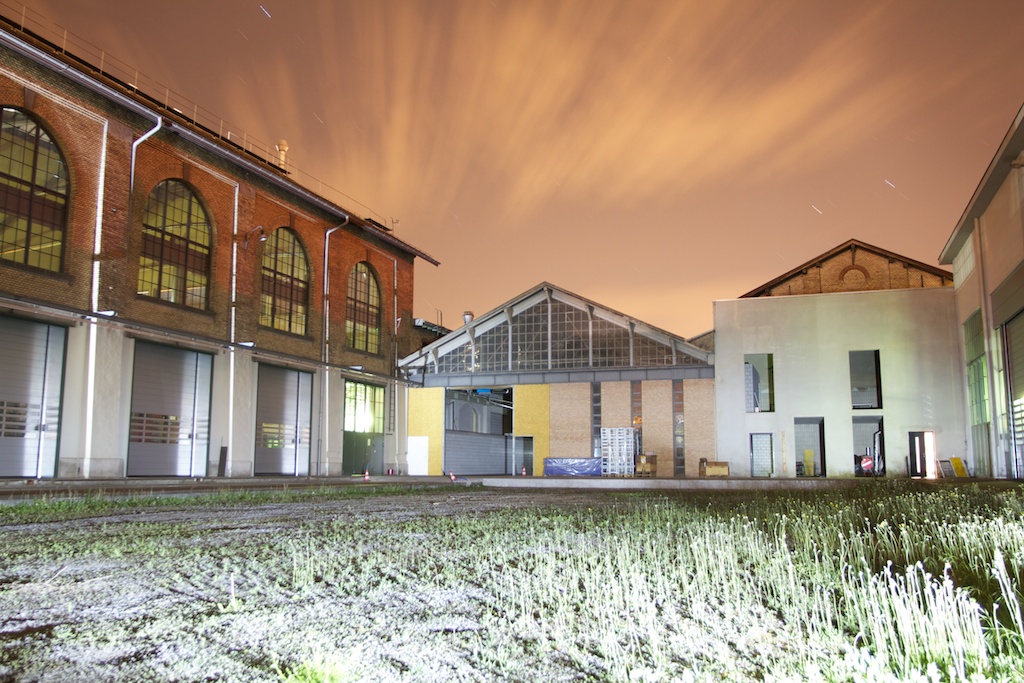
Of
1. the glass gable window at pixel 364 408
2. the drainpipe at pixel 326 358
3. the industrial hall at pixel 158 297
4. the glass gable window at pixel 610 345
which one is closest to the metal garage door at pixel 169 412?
the industrial hall at pixel 158 297

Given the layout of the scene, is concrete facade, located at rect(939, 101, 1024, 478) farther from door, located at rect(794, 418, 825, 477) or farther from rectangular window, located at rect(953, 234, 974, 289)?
door, located at rect(794, 418, 825, 477)

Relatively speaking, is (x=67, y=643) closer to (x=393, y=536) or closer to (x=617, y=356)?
(x=393, y=536)

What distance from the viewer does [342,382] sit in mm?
35344

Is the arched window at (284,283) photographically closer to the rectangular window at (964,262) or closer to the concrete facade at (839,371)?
→ the concrete facade at (839,371)

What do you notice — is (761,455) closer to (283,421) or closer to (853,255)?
(853,255)

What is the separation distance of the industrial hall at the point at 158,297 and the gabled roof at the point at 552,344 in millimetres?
4719

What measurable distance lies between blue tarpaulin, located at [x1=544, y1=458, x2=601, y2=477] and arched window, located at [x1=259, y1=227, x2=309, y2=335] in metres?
12.8

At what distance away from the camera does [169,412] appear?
26062 mm

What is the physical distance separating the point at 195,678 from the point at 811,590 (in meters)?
3.83

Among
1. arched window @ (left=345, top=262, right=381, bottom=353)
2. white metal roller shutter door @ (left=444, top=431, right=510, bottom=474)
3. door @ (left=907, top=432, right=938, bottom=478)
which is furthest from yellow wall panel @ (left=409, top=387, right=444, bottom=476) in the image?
door @ (left=907, top=432, right=938, bottom=478)

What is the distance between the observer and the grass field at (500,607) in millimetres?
3299

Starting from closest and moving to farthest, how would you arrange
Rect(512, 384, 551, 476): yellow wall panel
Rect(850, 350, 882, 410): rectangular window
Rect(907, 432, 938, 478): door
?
Rect(907, 432, 938, 478): door < Rect(512, 384, 551, 476): yellow wall panel < Rect(850, 350, 882, 410): rectangular window

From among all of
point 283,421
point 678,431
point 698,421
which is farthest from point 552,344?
point 283,421

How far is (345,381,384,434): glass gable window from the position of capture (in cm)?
3597
